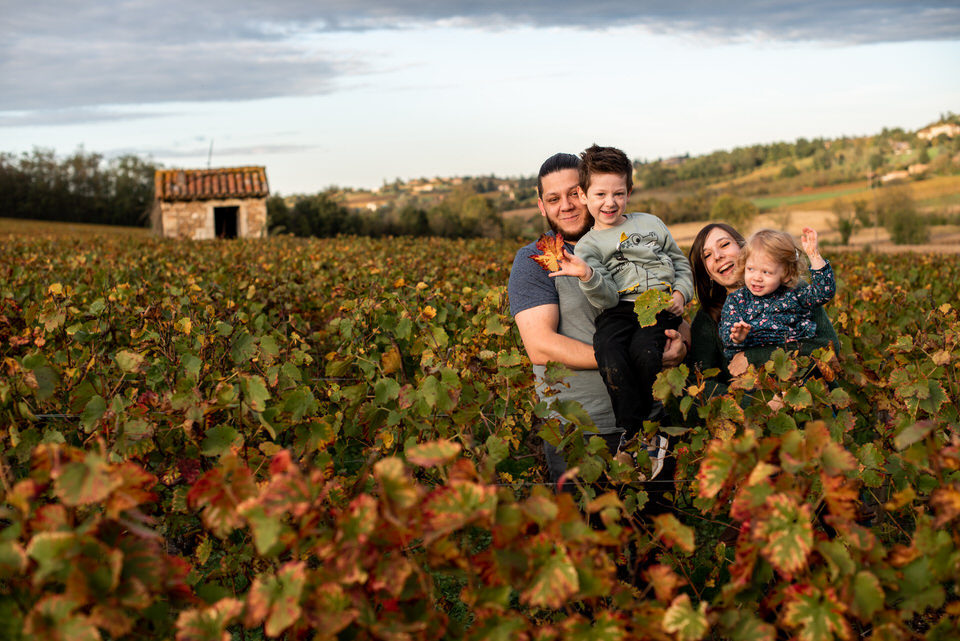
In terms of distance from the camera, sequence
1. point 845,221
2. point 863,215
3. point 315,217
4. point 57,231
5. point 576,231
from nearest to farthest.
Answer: point 576,231
point 315,217
point 57,231
point 845,221
point 863,215

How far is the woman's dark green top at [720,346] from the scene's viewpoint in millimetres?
3119

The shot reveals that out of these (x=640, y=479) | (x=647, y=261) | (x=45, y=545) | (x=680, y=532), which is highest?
(x=647, y=261)

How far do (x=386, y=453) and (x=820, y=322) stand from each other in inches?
71.1

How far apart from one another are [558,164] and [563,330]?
0.64 metres

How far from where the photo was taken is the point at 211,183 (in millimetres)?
28859

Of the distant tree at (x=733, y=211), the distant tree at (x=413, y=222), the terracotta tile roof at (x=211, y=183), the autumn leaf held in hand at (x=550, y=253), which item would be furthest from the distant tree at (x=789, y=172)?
the autumn leaf held in hand at (x=550, y=253)

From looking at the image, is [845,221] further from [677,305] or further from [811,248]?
[677,305]

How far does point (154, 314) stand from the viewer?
12.4ft

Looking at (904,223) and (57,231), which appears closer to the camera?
(57,231)

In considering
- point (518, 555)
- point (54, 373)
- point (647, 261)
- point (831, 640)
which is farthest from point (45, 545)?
point (647, 261)

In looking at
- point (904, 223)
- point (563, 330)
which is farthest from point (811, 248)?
point (904, 223)

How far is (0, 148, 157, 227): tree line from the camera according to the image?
5781cm

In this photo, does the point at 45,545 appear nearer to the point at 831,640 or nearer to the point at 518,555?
the point at 518,555

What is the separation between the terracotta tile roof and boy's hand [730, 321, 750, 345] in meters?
26.9
